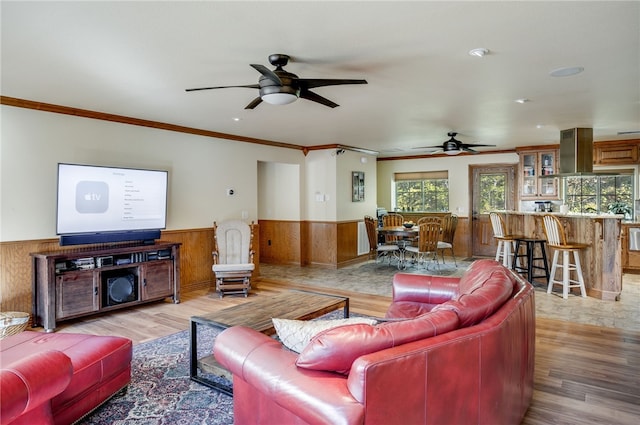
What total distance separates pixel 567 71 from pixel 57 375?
409 cm

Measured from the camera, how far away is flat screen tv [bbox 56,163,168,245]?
413 cm

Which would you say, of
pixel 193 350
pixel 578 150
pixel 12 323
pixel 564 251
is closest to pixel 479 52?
pixel 193 350

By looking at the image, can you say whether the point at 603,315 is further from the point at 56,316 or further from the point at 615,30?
the point at 56,316

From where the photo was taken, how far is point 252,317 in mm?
2779

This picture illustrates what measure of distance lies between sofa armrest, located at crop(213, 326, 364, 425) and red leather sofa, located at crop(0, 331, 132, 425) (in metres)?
0.69

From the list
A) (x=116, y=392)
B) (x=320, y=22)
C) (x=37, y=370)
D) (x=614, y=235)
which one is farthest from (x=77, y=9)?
(x=614, y=235)

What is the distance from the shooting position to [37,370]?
159cm

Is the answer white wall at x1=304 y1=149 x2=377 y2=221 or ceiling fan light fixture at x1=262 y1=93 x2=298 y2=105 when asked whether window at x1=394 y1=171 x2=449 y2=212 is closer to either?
white wall at x1=304 y1=149 x2=377 y2=221

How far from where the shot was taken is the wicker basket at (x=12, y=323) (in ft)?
11.5

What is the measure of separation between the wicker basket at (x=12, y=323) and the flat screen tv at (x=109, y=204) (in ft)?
2.75

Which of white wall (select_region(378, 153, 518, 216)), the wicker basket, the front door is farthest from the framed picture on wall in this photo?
the wicker basket

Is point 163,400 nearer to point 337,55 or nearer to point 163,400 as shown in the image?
point 163,400

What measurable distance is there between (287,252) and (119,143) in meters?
4.00

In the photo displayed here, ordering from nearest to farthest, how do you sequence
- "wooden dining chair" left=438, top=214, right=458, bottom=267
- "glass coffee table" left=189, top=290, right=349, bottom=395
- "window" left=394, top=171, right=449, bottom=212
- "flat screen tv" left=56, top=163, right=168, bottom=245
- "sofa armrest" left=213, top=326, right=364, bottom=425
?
"sofa armrest" left=213, top=326, right=364, bottom=425, "glass coffee table" left=189, top=290, right=349, bottom=395, "flat screen tv" left=56, top=163, right=168, bottom=245, "wooden dining chair" left=438, top=214, right=458, bottom=267, "window" left=394, top=171, right=449, bottom=212
